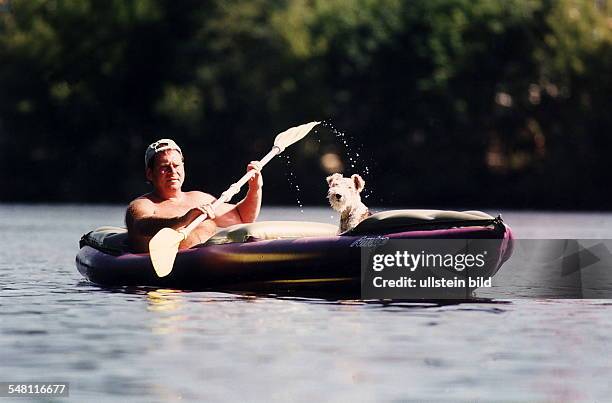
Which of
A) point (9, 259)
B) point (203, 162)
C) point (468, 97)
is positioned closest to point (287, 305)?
point (9, 259)

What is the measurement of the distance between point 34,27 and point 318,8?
9682 millimetres

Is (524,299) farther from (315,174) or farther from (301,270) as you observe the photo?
(315,174)

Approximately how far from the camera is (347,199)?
14.1 metres

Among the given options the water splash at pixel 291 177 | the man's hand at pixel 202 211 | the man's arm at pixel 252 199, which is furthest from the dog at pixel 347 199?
the water splash at pixel 291 177

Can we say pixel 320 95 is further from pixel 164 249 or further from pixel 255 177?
pixel 164 249

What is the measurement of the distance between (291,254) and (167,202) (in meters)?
1.50

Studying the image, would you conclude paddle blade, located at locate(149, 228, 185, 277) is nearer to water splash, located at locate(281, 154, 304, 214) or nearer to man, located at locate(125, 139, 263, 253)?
man, located at locate(125, 139, 263, 253)

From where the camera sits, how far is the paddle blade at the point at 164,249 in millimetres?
14508

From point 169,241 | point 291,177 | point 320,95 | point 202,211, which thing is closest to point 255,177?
point 202,211

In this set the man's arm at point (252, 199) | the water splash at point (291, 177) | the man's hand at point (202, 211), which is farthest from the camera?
the water splash at point (291, 177)

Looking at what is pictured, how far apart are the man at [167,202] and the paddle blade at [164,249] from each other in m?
0.11

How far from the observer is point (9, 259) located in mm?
21234

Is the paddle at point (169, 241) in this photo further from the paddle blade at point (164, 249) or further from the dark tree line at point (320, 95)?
the dark tree line at point (320, 95)

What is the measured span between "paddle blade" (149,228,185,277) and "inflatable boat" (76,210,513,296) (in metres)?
0.11
